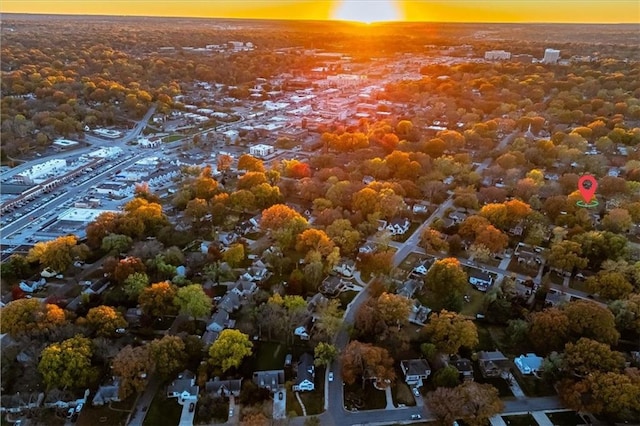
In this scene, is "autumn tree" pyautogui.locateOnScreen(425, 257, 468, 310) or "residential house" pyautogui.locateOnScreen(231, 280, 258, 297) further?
"residential house" pyautogui.locateOnScreen(231, 280, 258, 297)

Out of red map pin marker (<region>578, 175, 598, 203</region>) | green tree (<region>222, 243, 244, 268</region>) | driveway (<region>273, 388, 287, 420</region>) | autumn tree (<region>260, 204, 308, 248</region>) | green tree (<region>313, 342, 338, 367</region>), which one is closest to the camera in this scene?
driveway (<region>273, 388, 287, 420</region>)

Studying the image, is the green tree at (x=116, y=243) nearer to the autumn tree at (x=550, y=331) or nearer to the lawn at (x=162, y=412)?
the lawn at (x=162, y=412)

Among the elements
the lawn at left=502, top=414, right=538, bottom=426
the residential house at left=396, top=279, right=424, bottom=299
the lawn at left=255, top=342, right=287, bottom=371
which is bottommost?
the lawn at left=255, top=342, right=287, bottom=371

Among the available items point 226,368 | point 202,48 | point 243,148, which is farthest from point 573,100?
point 202,48

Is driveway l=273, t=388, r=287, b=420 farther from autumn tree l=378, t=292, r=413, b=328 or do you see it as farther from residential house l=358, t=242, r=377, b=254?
residential house l=358, t=242, r=377, b=254

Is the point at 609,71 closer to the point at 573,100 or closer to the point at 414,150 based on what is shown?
the point at 573,100

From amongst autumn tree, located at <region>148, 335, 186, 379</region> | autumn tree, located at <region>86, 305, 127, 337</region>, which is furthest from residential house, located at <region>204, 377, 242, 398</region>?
autumn tree, located at <region>86, 305, 127, 337</region>
